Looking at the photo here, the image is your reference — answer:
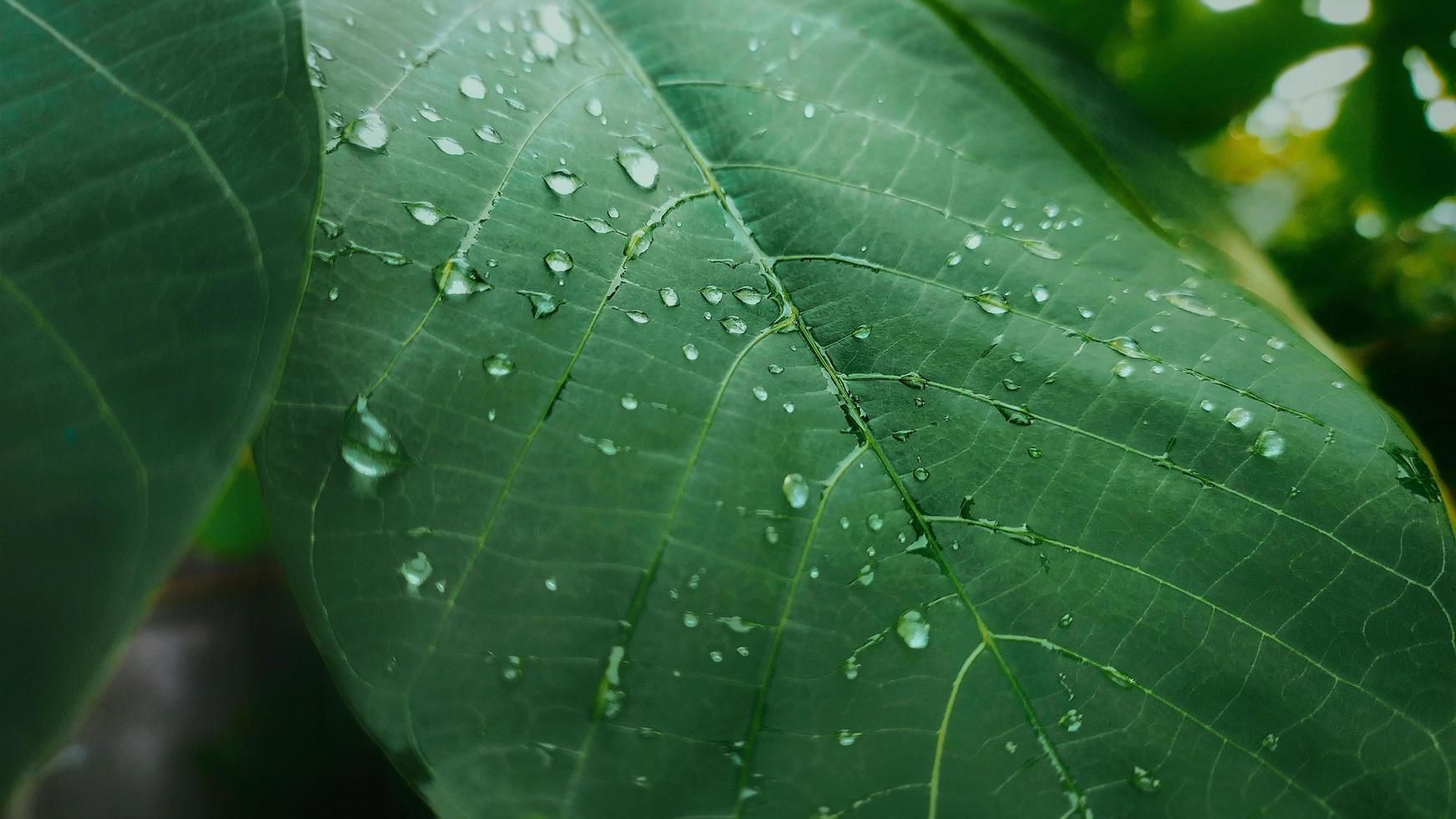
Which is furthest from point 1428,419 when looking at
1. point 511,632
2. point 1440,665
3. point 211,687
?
point 211,687

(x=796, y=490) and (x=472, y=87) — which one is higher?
(x=472, y=87)

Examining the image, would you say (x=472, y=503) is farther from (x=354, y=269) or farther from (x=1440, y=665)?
(x=1440, y=665)

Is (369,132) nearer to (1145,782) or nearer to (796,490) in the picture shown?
(796,490)

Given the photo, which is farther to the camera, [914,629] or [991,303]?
[991,303]

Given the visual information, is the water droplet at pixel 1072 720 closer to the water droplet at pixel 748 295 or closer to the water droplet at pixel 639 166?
the water droplet at pixel 748 295

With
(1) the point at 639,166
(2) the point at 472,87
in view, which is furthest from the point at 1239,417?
(2) the point at 472,87

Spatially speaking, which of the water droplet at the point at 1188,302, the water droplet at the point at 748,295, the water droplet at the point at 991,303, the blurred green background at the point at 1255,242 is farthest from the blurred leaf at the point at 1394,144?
the water droplet at the point at 748,295
